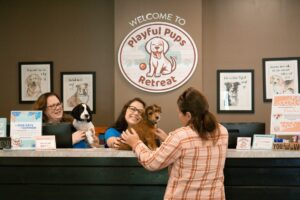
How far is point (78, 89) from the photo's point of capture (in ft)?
15.6

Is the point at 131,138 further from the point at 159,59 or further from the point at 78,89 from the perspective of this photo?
the point at 78,89

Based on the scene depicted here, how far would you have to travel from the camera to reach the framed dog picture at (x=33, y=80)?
4.84 meters

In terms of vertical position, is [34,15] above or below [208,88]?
above

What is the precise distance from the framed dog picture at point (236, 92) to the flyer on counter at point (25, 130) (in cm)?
246

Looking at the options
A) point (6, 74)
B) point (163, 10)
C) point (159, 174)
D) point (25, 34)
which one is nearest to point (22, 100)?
point (6, 74)

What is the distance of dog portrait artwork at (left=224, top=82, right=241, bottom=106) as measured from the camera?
4.52 m

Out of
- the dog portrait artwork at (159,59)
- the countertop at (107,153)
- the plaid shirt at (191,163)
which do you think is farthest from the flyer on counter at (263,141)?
the dog portrait artwork at (159,59)

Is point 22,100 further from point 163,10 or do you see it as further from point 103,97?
point 163,10

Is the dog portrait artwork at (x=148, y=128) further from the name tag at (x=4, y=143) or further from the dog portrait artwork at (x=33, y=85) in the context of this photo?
the dog portrait artwork at (x=33, y=85)

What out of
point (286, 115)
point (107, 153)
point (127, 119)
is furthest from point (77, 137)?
point (286, 115)

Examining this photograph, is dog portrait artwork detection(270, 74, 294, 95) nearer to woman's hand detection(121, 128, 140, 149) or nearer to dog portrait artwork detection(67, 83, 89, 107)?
dog portrait artwork detection(67, 83, 89, 107)

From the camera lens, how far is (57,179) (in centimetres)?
245

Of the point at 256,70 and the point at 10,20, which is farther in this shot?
the point at 10,20

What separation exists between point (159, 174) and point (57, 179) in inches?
24.2
